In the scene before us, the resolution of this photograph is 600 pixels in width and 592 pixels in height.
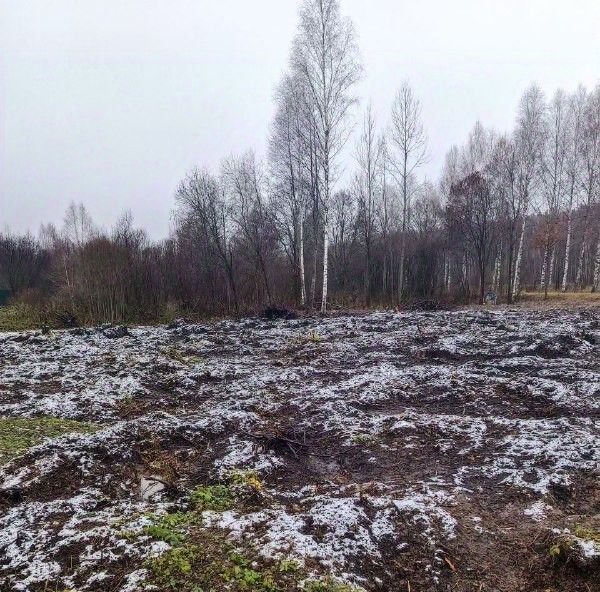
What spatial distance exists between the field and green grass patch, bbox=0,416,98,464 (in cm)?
3

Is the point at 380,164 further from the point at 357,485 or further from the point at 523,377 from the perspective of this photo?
the point at 357,485

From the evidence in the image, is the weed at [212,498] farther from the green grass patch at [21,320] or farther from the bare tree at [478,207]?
the bare tree at [478,207]

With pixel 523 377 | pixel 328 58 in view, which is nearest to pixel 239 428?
pixel 523 377

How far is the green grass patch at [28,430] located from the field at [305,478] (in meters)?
0.03

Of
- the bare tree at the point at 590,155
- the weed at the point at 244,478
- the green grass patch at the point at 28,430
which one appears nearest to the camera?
the weed at the point at 244,478

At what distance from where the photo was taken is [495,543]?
2.79 metres

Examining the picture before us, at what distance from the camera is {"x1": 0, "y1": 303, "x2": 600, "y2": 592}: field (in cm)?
250

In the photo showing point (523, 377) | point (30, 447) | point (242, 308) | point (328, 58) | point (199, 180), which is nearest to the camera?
point (30, 447)

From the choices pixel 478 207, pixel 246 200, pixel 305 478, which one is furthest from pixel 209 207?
pixel 305 478

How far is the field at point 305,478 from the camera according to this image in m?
2.50

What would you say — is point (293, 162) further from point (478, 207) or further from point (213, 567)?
point (213, 567)

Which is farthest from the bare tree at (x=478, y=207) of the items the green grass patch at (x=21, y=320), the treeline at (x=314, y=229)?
the green grass patch at (x=21, y=320)

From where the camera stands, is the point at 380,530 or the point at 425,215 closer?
the point at 380,530

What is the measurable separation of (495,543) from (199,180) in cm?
2142
